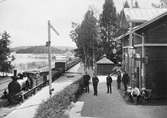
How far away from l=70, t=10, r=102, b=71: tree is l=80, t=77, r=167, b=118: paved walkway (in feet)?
87.2

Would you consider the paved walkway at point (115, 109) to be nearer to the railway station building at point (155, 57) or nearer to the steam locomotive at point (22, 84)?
the railway station building at point (155, 57)

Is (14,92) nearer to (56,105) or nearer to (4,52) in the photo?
(56,105)

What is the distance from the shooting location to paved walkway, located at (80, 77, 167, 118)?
12.6m

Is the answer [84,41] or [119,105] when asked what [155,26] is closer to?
[119,105]

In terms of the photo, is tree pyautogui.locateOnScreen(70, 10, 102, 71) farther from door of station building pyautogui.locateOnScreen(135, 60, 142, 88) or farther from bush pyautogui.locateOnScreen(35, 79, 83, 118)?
bush pyautogui.locateOnScreen(35, 79, 83, 118)

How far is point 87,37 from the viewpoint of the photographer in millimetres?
43750

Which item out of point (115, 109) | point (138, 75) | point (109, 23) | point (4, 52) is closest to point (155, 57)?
point (138, 75)

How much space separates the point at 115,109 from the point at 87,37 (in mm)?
30401

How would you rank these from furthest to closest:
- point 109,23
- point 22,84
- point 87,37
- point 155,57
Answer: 1. point 109,23
2. point 87,37
3. point 22,84
4. point 155,57

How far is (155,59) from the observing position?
16594mm

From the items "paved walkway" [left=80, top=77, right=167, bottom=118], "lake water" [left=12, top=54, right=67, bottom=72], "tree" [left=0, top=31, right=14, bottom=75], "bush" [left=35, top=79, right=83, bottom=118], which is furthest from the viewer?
"lake water" [left=12, top=54, right=67, bottom=72]

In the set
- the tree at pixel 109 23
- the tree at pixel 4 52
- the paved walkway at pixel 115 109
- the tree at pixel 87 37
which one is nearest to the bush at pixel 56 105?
the paved walkway at pixel 115 109

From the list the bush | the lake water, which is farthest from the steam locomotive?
the lake water

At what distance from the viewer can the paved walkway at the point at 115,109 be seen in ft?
41.3
